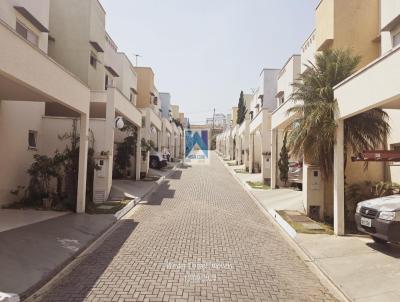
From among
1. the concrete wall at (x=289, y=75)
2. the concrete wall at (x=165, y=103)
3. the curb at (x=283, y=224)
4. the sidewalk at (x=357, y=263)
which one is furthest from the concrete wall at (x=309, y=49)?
the concrete wall at (x=165, y=103)

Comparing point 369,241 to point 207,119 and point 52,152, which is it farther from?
point 207,119

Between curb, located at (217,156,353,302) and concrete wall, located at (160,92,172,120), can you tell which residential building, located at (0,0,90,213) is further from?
concrete wall, located at (160,92,172,120)

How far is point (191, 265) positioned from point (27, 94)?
666cm

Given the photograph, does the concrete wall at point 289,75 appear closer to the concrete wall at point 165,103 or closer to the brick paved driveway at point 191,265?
the brick paved driveway at point 191,265

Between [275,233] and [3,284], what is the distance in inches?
296

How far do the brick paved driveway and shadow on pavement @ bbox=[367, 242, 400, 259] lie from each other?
1.92m

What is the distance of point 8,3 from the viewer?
41.5ft

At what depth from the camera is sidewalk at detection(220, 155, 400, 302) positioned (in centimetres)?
628

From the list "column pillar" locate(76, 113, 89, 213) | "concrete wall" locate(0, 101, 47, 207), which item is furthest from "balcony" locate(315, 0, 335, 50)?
"concrete wall" locate(0, 101, 47, 207)

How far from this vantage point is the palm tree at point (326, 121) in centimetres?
1126

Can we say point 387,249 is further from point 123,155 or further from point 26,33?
point 123,155

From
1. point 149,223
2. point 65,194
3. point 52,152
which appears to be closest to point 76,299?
point 149,223

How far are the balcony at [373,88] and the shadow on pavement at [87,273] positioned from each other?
685cm

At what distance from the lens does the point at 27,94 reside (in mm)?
10273
